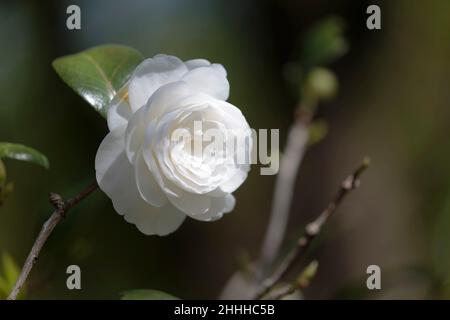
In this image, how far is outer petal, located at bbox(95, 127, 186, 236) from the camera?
794 mm

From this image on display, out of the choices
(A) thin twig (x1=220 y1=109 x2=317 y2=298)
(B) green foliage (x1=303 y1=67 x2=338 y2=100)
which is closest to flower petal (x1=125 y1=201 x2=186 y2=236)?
(A) thin twig (x1=220 y1=109 x2=317 y2=298)

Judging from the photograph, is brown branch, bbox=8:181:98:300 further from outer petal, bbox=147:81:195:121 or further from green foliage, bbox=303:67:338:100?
green foliage, bbox=303:67:338:100

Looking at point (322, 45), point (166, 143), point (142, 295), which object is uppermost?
point (322, 45)

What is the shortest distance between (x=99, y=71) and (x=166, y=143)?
0.78 ft

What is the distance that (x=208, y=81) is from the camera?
32.1 inches

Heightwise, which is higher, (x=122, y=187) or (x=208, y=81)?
(x=208, y=81)

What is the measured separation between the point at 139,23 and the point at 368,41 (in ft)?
3.52

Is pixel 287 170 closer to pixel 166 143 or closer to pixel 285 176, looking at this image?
pixel 285 176

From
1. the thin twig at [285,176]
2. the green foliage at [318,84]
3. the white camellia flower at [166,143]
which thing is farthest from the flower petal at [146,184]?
the green foliage at [318,84]

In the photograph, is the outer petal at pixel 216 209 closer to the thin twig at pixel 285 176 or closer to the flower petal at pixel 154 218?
the flower petal at pixel 154 218

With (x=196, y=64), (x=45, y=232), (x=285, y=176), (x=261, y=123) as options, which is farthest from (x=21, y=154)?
(x=261, y=123)

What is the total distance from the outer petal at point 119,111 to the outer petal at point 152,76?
0.02 m

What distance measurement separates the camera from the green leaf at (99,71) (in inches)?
35.2
